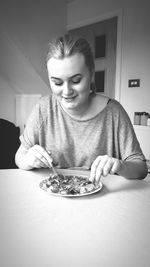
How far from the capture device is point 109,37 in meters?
3.42

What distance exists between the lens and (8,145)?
229 centimetres

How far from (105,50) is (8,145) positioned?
6.92ft

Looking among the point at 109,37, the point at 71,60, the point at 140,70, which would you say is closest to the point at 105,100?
the point at 71,60

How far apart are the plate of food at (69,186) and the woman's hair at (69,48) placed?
0.44 metres

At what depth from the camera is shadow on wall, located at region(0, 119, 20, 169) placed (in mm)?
2250

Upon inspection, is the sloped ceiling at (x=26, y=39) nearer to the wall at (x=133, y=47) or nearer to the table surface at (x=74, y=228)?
the wall at (x=133, y=47)

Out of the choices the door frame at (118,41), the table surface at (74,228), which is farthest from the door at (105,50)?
the table surface at (74,228)

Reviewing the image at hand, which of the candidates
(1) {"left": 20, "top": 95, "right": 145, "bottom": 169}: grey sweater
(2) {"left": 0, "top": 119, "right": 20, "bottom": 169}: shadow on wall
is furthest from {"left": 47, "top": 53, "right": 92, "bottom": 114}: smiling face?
(2) {"left": 0, "top": 119, "right": 20, "bottom": 169}: shadow on wall

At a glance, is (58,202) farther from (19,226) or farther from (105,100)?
(105,100)

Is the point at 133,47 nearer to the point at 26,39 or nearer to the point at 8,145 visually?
the point at 26,39

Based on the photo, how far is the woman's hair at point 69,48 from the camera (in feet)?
2.88

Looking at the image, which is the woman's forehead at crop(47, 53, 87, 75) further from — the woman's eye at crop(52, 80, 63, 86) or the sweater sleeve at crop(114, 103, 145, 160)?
the sweater sleeve at crop(114, 103, 145, 160)

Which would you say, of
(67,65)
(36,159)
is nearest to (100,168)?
(36,159)

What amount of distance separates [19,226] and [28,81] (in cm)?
292
